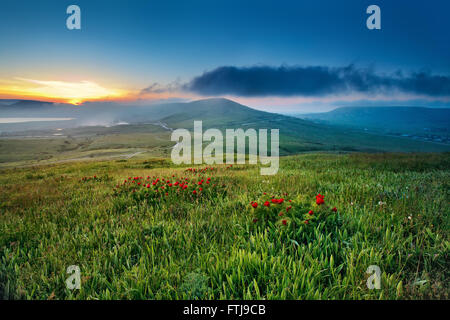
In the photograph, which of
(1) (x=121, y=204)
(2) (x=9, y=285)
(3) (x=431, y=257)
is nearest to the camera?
(2) (x=9, y=285)

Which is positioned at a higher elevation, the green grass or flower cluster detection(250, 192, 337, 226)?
flower cluster detection(250, 192, 337, 226)

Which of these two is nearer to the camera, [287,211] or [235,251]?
[235,251]

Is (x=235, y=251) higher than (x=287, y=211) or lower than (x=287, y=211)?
lower

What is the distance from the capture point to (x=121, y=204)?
5148 mm

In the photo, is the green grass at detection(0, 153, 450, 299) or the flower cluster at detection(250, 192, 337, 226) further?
the flower cluster at detection(250, 192, 337, 226)

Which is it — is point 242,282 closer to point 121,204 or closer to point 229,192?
point 229,192

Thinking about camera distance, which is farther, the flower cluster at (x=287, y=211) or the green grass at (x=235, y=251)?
the flower cluster at (x=287, y=211)

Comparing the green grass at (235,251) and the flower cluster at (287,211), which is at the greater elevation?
the flower cluster at (287,211)

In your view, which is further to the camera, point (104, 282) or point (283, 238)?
point (283, 238)

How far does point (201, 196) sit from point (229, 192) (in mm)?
842
